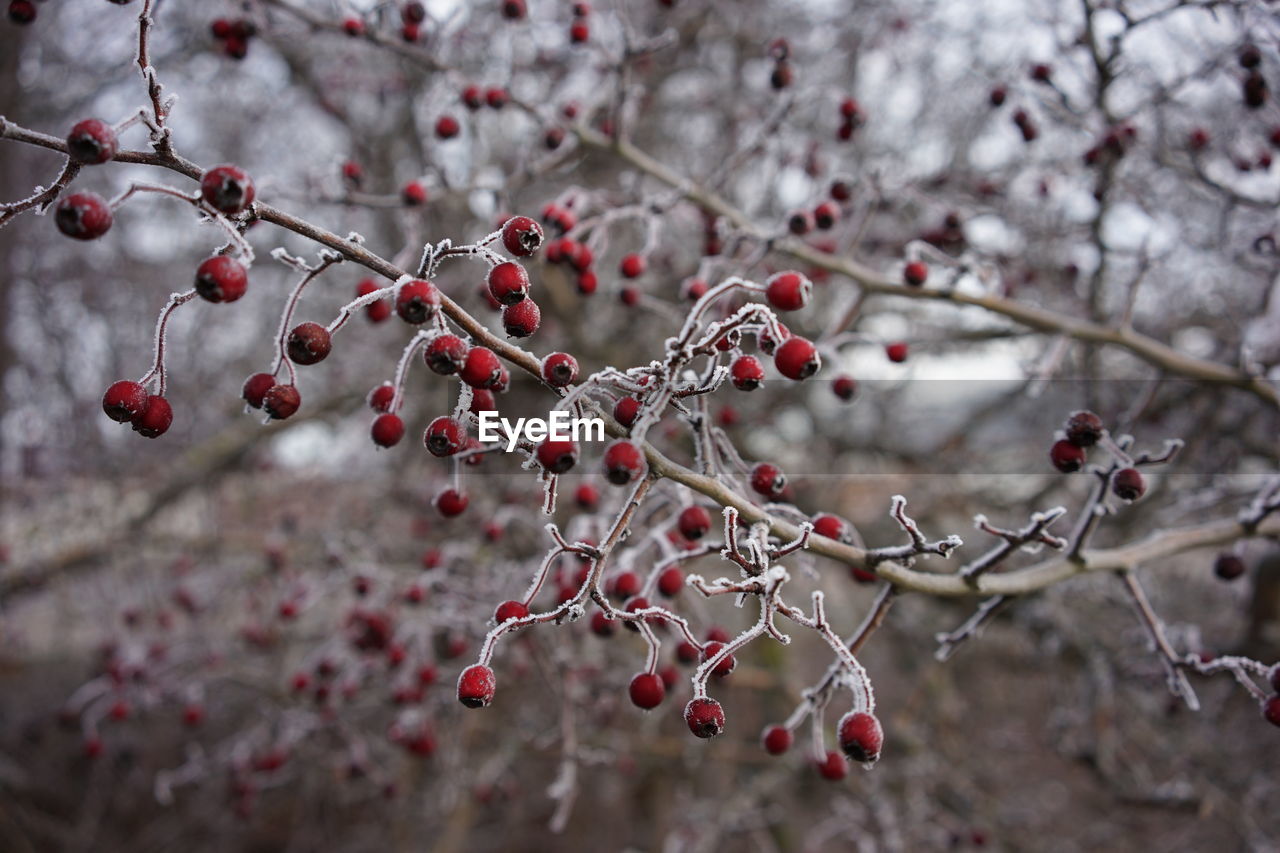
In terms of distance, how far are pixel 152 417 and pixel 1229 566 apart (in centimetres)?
257

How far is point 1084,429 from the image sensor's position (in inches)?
66.1

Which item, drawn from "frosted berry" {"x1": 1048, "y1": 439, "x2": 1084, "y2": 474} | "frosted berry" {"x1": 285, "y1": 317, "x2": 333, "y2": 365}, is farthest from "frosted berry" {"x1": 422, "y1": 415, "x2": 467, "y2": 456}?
"frosted berry" {"x1": 1048, "y1": 439, "x2": 1084, "y2": 474}

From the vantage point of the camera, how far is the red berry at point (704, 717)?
1.29 m

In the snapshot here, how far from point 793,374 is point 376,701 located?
136 inches

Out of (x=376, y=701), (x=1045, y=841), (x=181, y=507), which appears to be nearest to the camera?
(x=376, y=701)

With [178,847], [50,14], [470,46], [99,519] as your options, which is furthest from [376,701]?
[50,14]

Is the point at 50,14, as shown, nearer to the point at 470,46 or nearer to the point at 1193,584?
the point at 470,46

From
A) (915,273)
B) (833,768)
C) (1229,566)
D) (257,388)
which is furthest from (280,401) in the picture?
(1229,566)

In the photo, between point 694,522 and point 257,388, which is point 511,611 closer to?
point 694,522

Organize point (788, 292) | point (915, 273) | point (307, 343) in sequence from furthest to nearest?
point (915, 273)
point (788, 292)
point (307, 343)

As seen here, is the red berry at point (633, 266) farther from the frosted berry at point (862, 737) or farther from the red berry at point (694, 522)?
the frosted berry at point (862, 737)

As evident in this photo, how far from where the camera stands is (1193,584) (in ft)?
16.1

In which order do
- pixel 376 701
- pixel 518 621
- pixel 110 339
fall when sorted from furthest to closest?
pixel 110 339
pixel 376 701
pixel 518 621

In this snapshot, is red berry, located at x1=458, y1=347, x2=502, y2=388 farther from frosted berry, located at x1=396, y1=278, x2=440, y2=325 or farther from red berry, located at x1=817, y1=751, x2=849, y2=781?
red berry, located at x1=817, y1=751, x2=849, y2=781
